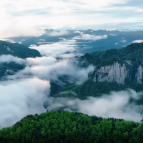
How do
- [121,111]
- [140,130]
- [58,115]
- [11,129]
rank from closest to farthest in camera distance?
[140,130] < [11,129] < [58,115] < [121,111]

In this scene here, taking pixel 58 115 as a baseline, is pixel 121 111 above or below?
below

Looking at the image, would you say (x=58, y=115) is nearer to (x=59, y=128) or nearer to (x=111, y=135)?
(x=59, y=128)

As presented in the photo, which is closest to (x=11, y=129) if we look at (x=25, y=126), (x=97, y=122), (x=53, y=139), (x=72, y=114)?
(x=25, y=126)

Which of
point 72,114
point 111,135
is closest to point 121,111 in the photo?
point 72,114

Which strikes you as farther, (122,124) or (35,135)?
(122,124)

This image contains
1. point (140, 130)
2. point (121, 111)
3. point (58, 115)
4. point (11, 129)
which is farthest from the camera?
point (121, 111)

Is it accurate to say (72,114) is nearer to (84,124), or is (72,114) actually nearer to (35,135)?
(84,124)
